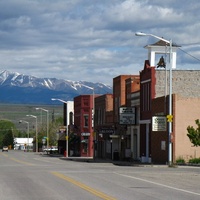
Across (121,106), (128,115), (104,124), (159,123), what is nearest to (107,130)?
(121,106)

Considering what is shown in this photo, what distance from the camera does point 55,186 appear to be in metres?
26.1

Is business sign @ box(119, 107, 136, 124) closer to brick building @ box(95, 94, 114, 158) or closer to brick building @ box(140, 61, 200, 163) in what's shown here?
brick building @ box(140, 61, 200, 163)

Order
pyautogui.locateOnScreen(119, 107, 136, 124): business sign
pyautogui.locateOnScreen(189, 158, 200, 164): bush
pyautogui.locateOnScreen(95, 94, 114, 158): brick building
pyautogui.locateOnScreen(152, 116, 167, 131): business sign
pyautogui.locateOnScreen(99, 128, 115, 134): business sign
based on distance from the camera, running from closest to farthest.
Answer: pyautogui.locateOnScreen(189, 158, 200, 164): bush < pyautogui.locateOnScreen(152, 116, 167, 131): business sign < pyautogui.locateOnScreen(119, 107, 136, 124): business sign < pyautogui.locateOnScreen(99, 128, 115, 134): business sign < pyautogui.locateOnScreen(95, 94, 114, 158): brick building

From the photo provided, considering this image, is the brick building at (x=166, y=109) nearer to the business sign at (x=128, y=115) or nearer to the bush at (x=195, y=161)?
the bush at (x=195, y=161)

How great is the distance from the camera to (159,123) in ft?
182

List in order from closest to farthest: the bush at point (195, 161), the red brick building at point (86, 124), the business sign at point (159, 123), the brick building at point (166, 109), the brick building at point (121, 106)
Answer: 1. the bush at point (195, 161)
2. the business sign at point (159, 123)
3. the brick building at point (166, 109)
4. the brick building at point (121, 106)
5. the red brick building at point (86, 124)

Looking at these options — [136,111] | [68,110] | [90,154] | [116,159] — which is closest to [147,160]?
[136,111]

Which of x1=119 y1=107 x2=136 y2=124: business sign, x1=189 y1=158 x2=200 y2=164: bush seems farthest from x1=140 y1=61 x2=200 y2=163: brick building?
x1=119 y1=107 x2=136 y2=124: business sign

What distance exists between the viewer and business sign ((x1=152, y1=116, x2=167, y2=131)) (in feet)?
181

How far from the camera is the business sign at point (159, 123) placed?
181 feet

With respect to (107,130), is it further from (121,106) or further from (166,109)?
(166,109)

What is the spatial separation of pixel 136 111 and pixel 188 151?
12.4 meters

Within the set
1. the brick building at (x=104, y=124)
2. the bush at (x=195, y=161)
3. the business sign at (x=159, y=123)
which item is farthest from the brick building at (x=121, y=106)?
the bush at (x=195, y=161)

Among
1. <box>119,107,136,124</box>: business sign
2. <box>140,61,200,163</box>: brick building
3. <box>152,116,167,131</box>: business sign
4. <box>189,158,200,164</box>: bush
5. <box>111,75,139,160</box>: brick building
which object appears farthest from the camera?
<box>111,75,139,160</box>: brick building
